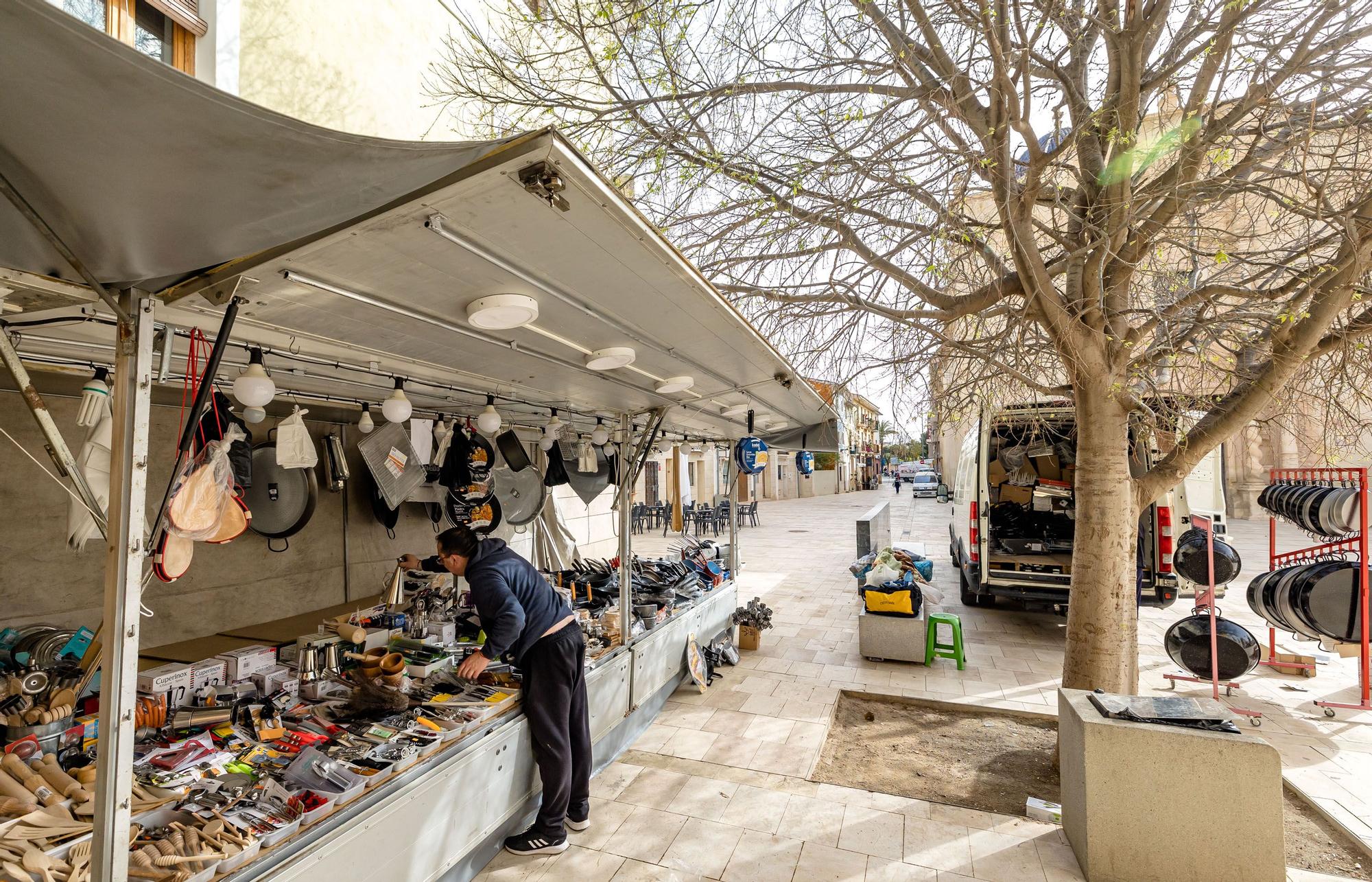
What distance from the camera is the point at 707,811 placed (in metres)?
3.61

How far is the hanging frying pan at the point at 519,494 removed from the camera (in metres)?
5.45

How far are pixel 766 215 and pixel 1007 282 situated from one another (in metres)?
1.81

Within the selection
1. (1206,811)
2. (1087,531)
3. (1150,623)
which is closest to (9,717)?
(1206,811)

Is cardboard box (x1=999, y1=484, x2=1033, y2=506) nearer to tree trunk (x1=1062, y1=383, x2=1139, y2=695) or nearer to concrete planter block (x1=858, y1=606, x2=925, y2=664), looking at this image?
concrete planter block (x1=858, y1=606, x2=925, y2=664)

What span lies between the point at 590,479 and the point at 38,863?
5094 millimetres

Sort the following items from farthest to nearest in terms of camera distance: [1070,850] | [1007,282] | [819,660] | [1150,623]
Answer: [1150,623], [819,660], [1007,282], [1070,850]

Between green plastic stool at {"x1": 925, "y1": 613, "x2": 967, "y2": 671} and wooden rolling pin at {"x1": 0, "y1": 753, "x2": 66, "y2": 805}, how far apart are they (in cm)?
625

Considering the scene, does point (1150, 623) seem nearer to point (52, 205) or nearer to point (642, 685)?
point (642, 685)

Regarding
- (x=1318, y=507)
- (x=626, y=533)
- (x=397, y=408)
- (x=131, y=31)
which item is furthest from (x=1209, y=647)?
(x=131, y=31)

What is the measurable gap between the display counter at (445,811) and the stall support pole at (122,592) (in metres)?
0.47

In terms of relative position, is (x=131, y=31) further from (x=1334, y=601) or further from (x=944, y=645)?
(x=1334, y=601)

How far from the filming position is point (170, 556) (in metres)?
1.97

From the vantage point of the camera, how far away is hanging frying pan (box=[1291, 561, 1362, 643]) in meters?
4.84

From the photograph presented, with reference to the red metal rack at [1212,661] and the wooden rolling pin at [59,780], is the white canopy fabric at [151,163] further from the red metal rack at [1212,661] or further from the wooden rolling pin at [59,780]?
the red metal rack at [1212,661]
